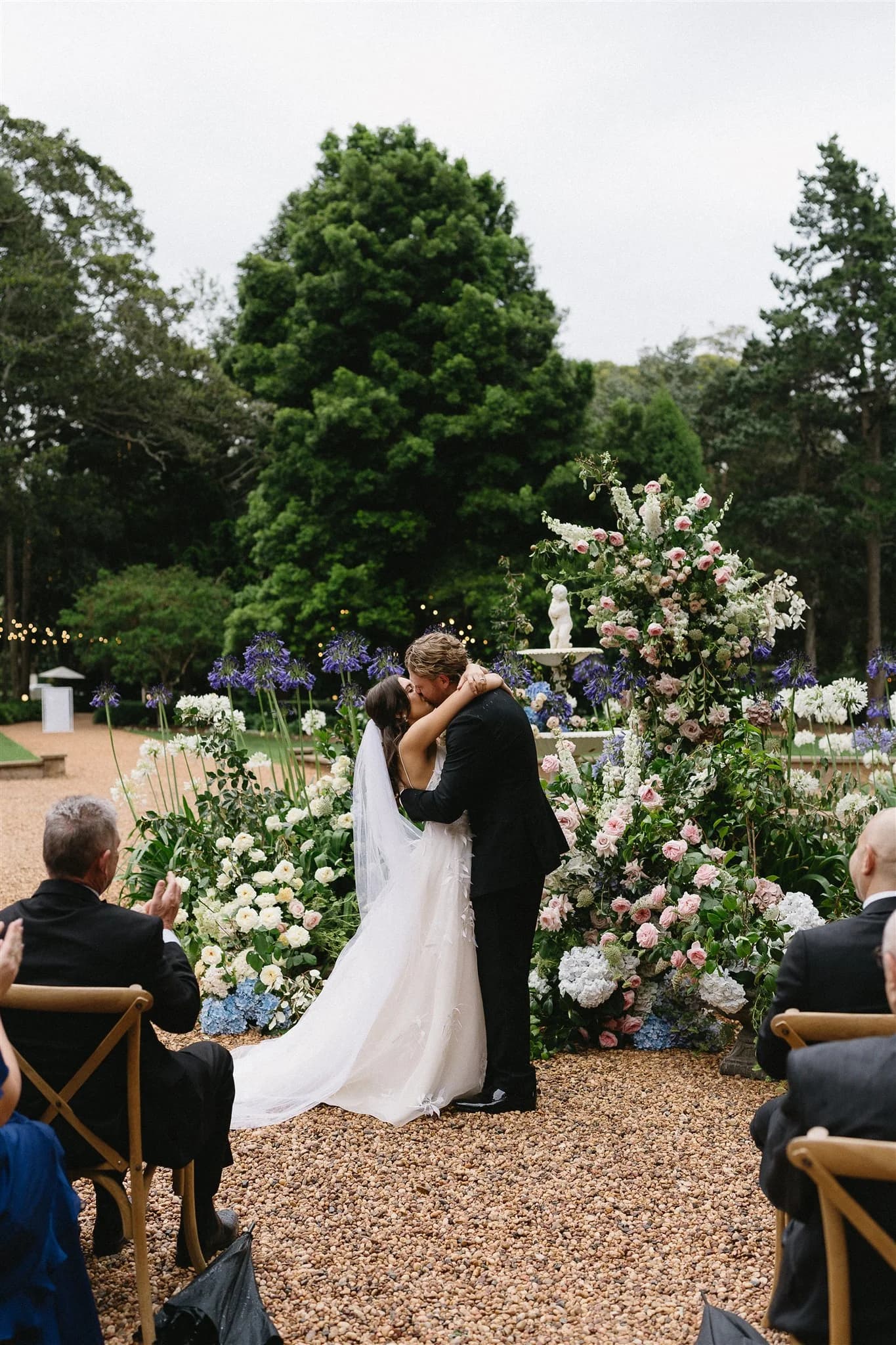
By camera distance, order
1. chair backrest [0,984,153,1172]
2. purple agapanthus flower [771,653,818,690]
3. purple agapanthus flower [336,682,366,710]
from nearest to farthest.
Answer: chair backrest [0,984,153,1172] < purple agapanthus flower [771,653,818,690] < purple agapanthus flower [336,682,366,710]

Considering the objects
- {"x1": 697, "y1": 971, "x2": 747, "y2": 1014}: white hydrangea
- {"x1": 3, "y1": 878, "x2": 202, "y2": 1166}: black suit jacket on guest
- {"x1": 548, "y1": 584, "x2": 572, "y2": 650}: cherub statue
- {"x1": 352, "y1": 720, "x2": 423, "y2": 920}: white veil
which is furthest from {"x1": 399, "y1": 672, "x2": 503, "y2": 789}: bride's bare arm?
{"x1": 548, "y1": 584, "x2": 572, "y2": 650}: cherub statue

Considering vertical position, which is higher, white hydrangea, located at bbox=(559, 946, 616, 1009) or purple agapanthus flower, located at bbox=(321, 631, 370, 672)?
purple agapanthus flower, located at bbox=(321, 631, 370, 672)

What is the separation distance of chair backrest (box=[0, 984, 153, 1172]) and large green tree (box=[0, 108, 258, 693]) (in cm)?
2577

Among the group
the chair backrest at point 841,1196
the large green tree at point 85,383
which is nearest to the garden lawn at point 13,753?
the large green tree at point 85,383

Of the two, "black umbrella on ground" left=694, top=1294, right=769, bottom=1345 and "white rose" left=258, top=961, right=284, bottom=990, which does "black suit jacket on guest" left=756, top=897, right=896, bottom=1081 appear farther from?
"white rose" left=258, top=961, right=284, bottom=990

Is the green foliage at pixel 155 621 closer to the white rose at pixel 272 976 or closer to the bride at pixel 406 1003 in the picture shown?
the white rose at pixel 272 976

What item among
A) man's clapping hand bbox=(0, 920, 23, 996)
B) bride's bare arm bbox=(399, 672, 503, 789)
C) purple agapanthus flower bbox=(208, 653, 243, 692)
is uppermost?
purple agapanthus flower bbox=(208, 653, 243, 692)

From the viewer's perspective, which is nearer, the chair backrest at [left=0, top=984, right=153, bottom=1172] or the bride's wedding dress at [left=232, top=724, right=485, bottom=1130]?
the chair backrest at [left=0, top=984, right=153, bottom=1172]

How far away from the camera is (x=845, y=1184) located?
1859 millimetres

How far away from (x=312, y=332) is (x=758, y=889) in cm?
1787

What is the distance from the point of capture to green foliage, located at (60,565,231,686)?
24250 mm

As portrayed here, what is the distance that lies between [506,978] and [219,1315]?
5.92ft

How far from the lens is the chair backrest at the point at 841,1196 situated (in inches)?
65.7

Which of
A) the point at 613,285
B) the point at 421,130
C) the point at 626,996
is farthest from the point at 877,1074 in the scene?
the point at 613,285
